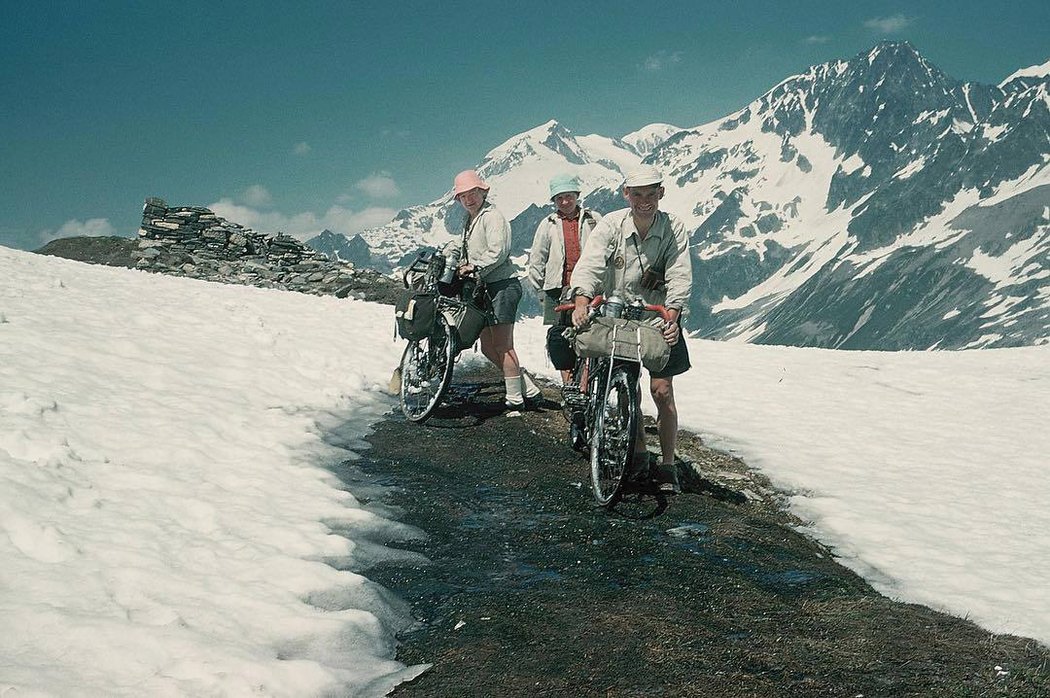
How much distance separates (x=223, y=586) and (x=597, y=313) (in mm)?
4194

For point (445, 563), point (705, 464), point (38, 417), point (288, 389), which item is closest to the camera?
point (445, 563)

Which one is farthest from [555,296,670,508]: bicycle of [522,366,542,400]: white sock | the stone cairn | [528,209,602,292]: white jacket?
the stone cairn

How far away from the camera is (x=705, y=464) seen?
9.65m

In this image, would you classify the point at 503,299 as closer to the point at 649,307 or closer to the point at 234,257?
the point at 649,307

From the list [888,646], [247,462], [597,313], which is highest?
[597,313]

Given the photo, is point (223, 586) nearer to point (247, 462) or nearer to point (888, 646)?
point (247, 462)

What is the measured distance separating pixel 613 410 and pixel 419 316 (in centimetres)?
361

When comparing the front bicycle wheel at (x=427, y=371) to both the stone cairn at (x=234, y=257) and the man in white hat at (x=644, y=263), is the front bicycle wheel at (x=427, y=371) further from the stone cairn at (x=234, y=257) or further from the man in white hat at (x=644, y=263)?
the stone cairn at (x=234, y=257)

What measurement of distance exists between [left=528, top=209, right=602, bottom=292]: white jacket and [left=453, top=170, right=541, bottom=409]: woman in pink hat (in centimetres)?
38

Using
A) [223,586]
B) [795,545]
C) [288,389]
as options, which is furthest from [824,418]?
[223,586]

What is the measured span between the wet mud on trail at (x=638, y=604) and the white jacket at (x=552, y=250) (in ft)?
9.34

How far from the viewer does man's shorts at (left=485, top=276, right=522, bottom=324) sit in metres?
10.1

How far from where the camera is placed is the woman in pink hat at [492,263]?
9.90m

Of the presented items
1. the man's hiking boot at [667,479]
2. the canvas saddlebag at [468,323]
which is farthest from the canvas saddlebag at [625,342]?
the canvas saddlebag at [468,323]
